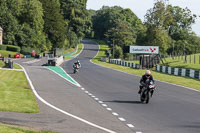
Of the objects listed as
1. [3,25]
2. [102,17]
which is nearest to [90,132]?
[3,25]

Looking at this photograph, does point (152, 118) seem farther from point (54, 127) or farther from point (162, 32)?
point (162, 32)

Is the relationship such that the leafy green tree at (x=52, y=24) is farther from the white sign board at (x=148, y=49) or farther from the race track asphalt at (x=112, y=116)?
the race track asphalt at (x=112, y=116)

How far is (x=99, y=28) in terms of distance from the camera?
645ft

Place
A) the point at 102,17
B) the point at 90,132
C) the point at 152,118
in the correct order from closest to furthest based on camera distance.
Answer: the point at 90,132
the point at 152,118
the point at 102,17

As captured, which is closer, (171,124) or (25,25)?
(171,124)

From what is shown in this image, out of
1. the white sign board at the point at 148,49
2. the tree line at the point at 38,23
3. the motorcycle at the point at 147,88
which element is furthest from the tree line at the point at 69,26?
the motorcycle at the point at 147,88

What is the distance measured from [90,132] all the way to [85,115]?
3.12 m

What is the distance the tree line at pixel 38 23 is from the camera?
9594cm

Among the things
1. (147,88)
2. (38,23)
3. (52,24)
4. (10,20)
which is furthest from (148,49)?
(147,88)

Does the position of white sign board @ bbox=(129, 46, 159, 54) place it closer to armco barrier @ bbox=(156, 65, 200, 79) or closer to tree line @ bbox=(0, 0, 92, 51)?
armco barrier @ bbox=(156, 65, 200, 79)

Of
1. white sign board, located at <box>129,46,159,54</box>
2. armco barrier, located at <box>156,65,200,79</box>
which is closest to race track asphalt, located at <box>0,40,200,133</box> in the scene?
armco barrier, located at <box>156,65,200,79</box>

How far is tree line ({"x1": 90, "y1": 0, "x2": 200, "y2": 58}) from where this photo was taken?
371 ft

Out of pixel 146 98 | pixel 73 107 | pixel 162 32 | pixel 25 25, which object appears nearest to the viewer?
pixel 73 107

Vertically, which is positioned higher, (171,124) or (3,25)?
(3,25)
